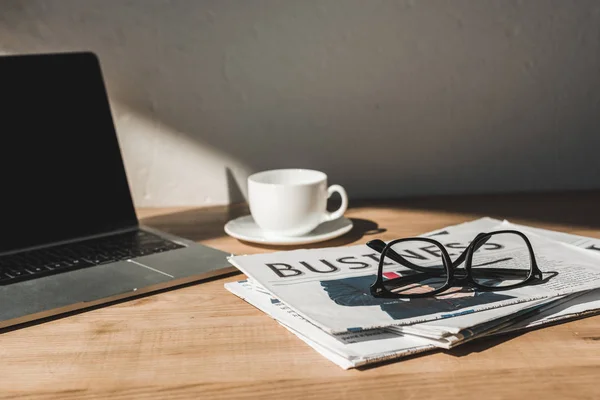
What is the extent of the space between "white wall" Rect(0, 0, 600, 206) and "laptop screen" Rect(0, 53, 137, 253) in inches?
5.7

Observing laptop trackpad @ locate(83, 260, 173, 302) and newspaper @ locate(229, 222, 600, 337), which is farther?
laptop trackpad @ locate(83, 260, 173, 302)

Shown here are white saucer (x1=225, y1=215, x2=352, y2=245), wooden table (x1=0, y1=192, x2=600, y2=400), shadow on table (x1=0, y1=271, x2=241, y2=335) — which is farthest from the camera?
white saucer (x1=225, y1=215, x2=352, y2=245)

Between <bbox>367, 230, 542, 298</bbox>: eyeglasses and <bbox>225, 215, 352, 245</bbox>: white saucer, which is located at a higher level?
<bbox>367, 230, 542, 298</bbox>: eyeglasses

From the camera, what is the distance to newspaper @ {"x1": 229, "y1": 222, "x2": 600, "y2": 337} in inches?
26.5

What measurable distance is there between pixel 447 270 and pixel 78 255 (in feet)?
1.61

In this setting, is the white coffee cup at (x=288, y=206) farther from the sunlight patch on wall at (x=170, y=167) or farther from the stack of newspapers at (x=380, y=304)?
the sunlight patch on wall at (x=170, y=167)

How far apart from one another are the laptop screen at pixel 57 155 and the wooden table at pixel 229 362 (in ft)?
0.98

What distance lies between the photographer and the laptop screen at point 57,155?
1.01 metres

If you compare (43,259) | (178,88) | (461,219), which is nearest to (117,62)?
(178,88)

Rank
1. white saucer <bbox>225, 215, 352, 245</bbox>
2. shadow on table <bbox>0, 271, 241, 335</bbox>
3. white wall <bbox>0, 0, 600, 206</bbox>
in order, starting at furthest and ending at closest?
white wall <bbox>0, 0, 600, 206</bbox>, white saucer <bbox>225, 215, 352, 245</bbox>, shadow on table <bbox>0, 271, 241, 335</bbox>

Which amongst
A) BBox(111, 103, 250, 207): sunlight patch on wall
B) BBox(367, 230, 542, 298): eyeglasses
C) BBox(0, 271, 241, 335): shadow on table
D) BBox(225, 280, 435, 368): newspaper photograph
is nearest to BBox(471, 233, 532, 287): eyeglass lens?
BBox(367, 230, 542, 298): eyeglasses

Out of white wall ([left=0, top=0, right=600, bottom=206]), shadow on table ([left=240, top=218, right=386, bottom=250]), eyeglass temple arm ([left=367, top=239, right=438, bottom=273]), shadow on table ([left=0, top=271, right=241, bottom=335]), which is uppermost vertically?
white wall ([left=0, top=0, right=600, bottom=206])

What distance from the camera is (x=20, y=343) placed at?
2.28 ft

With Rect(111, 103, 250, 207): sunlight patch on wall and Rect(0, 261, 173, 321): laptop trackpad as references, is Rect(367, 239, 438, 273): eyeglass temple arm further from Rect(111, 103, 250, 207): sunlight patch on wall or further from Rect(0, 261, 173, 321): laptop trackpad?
Rect(111, 103, 250, 207): sunlight patch on wall
